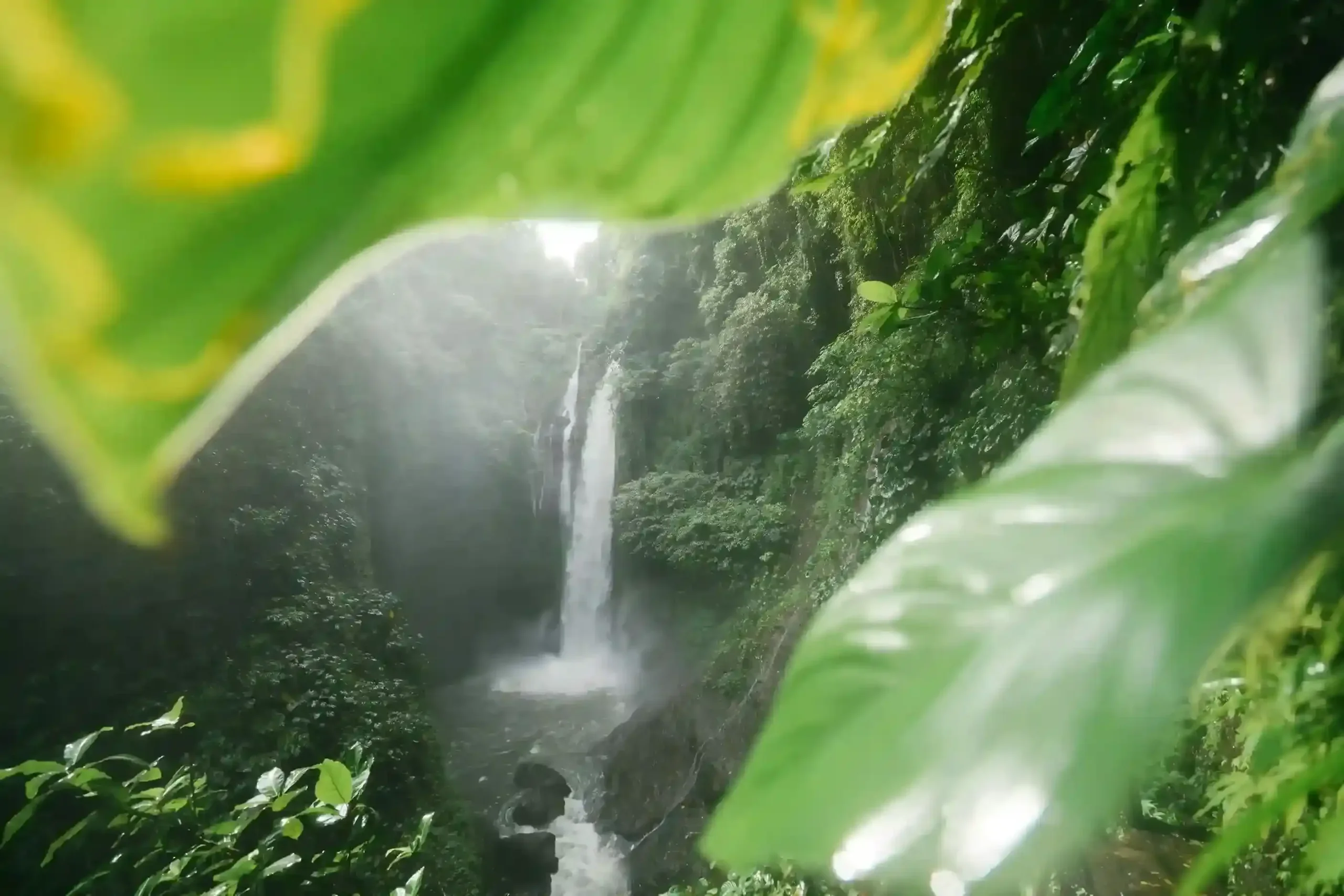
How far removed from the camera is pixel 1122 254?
1.19 ft

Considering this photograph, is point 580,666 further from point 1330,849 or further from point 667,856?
point 1330,849

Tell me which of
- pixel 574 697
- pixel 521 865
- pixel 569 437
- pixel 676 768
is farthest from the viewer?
pixel 569 437

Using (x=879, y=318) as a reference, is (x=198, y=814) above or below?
below

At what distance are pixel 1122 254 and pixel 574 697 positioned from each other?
20.8 ft

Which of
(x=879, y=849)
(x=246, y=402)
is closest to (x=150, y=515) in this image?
(x=879, y=849)

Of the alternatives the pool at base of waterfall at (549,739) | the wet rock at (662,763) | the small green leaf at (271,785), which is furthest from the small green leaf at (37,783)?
the pool at base of waterfall at (549,739)

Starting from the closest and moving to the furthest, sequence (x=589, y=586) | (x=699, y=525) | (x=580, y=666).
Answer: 1. (x=699, y=525)
2. (x=580, y=666)
3. (x=589, y=586)

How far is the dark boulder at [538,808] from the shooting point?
4.12 m

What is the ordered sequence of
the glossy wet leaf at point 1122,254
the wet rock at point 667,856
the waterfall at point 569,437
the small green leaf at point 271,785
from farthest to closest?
1. the waterfall at point 569,437
2. the wet rock at point 667,856
3. the small green leaf at point 271,785
4. the glossy wet leaf at point 1122,254

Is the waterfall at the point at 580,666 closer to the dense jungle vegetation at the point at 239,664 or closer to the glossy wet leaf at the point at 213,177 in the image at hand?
the dense jungle vegetation at the point at 239,664

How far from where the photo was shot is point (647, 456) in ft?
21.0

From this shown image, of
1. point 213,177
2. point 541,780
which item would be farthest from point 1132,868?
point 541,780

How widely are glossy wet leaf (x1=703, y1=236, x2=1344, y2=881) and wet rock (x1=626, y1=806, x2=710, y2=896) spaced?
10.6 feet

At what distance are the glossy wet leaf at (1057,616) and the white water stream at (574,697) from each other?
3.85 metres
